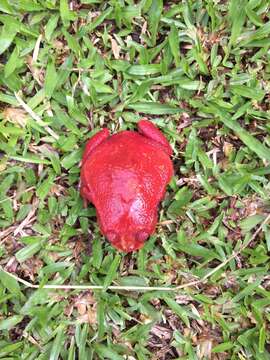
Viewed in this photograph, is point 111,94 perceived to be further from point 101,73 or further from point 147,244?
point 147,244

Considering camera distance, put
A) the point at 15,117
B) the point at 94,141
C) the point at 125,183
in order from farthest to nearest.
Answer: the point at 15,117 → the point at 94,141 → the point at 125,183

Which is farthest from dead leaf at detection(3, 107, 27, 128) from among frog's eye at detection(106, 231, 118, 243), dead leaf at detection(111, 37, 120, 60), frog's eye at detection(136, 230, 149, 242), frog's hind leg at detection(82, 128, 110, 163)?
frog's eye at detection(136, 230, 149, 242)

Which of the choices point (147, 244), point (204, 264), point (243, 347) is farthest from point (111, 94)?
point (243, 347)

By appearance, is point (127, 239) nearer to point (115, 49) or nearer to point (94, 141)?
point (94, 141)

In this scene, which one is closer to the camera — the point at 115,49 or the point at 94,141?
the point at 94,141

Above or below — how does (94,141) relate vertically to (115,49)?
below

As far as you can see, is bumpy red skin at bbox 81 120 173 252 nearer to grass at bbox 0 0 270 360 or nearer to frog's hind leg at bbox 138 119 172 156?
frog's hind leg at bbox 138 119 172 156

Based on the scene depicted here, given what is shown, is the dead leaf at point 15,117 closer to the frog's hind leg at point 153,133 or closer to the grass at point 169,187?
the grass at point 169,187

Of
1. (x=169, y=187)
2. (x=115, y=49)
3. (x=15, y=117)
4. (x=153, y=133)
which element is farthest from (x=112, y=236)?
(x=115, y=49)
